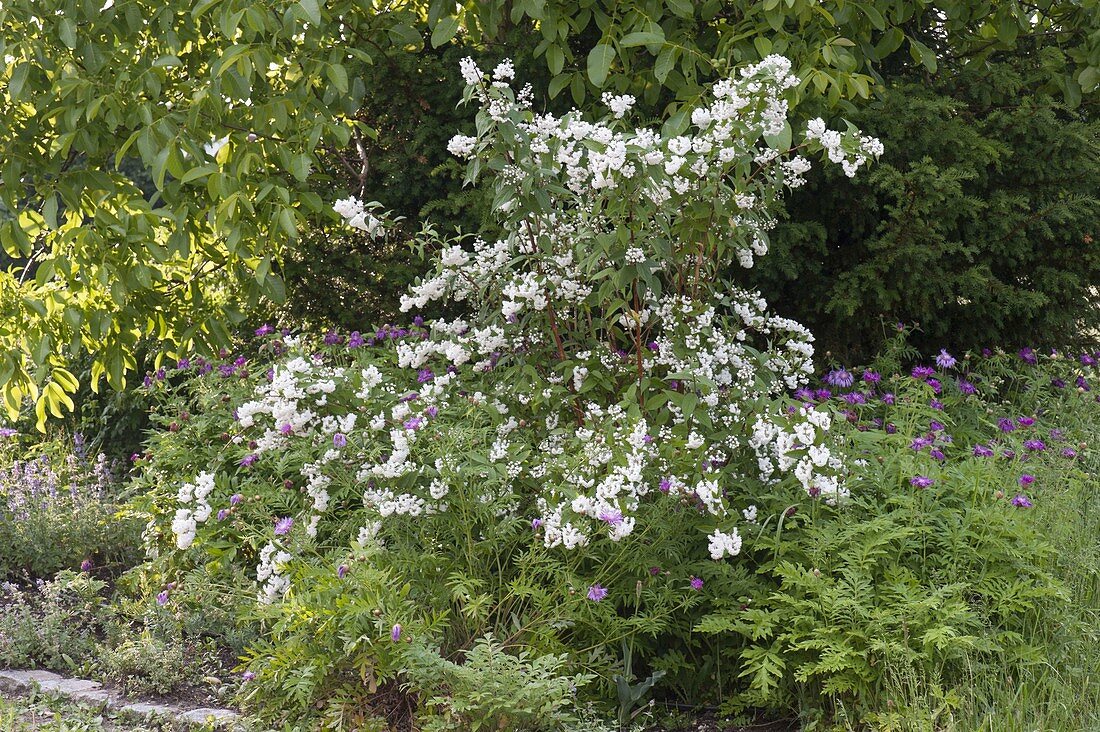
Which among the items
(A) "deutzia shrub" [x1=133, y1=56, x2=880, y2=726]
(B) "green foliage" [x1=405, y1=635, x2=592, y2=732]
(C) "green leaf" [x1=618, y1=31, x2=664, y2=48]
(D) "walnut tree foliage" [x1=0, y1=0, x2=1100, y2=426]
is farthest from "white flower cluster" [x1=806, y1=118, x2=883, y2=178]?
(B) "green foliage" [x1=405, y1=635, x2=592, y2=732]

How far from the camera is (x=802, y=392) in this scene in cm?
350

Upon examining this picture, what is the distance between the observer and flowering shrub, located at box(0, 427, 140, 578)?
399cm

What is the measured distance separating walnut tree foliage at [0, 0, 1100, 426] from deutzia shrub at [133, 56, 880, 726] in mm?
529

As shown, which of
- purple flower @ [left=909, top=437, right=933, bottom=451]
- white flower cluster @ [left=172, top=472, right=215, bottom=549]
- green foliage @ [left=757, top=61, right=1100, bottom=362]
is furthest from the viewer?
green foliage @ [left=757, top=61, right=1100, bottom=362]

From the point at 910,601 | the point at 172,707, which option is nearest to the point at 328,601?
the point at 172,707

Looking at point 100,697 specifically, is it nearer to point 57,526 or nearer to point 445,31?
point 57,526

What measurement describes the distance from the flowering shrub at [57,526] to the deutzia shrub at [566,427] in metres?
0.87

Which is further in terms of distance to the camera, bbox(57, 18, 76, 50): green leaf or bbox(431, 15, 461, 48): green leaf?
bbox(431, 15, 461, 48): green leaf

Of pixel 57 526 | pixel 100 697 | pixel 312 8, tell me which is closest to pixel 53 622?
pixel 100 697

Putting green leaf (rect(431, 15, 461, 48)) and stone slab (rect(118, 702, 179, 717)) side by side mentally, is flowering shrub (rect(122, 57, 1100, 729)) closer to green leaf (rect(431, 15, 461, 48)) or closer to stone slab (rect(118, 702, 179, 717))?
stone slab (rect(118, 702, 179, 717))

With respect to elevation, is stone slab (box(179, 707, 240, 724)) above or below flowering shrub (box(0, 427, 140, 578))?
below

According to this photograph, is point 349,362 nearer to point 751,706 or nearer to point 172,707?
point 172,707

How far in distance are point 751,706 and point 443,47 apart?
3350mm

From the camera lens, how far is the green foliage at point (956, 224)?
4.31 meters
